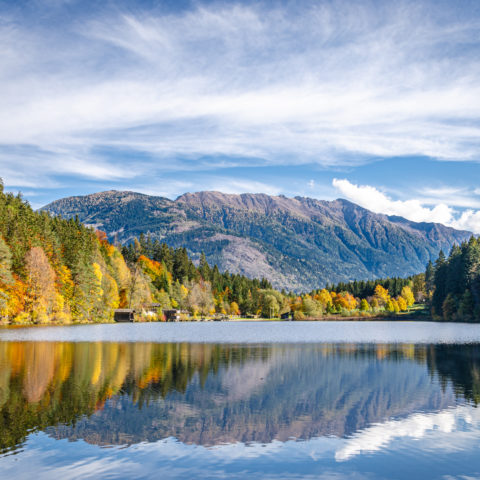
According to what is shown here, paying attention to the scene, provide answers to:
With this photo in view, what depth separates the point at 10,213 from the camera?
104 m

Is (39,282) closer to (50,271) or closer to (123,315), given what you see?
(50,271)

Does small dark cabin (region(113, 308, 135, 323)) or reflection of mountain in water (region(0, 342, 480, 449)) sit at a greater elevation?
reflection of mountain in water (region(0, 342, 480, 449))

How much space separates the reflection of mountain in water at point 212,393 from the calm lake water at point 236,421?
95 mm

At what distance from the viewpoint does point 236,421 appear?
76.1ft

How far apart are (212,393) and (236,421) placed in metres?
6.67

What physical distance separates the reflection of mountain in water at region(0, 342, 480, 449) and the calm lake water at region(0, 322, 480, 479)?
95 mm

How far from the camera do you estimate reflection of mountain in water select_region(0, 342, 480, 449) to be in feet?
71.0

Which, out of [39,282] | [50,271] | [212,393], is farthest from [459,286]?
[212,393]

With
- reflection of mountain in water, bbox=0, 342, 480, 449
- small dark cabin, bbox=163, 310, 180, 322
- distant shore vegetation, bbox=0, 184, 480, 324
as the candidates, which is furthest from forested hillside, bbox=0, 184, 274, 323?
reflection of mountain in water, bbox=0, 342, 480, 449

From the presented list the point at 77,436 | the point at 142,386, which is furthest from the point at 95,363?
the point at 77,436

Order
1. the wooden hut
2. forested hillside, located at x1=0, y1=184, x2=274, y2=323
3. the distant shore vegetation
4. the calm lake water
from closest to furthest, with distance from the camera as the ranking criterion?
the calm lake water
forested hillside, located at x1=0, y1=184, x2=274, y2=323
the distant shore vegetation
the wooden hut

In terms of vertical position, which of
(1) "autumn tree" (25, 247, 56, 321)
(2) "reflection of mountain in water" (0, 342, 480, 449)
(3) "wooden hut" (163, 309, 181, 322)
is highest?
(1) "autumn tree" (25, 247, 56, 321)

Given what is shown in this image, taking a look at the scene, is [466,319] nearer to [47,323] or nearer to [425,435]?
[47,323]

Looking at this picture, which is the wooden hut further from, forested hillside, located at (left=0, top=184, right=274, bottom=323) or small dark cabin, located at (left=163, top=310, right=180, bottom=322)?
forested hillside, located at (left=0, top=184, right=274, bottom=323)
